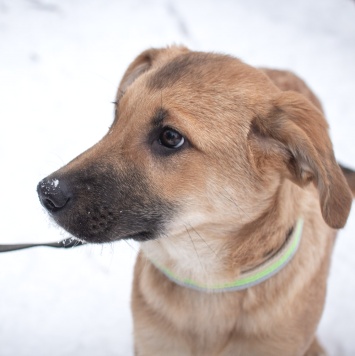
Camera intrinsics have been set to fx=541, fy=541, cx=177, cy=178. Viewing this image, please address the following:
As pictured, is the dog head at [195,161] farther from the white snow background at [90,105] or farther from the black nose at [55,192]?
the white snow background at [90,105]

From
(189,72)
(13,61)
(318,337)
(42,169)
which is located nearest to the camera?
(189,72)

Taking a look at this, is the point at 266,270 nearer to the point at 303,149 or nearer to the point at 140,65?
the point at 303,149

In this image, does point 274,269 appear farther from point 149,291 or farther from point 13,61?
point 13,61

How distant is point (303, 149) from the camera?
2.35m

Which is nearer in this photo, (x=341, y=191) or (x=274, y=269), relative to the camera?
(x=341, y=191)

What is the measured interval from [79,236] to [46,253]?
1.79 m

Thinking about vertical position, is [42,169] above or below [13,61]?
below

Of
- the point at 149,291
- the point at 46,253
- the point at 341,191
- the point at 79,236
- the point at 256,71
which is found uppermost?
the point at 256,71

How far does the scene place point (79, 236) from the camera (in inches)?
95.5

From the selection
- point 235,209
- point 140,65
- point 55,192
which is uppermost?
point 140,65

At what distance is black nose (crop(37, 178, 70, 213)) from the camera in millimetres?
2312

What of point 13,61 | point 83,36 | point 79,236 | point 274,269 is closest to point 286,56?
point 83,36

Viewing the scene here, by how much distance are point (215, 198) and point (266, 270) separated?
19.7 inches

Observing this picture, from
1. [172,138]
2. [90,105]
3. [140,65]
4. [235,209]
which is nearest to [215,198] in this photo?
[235,209]
